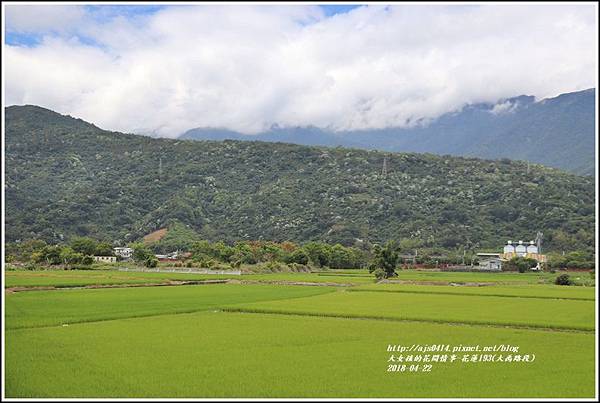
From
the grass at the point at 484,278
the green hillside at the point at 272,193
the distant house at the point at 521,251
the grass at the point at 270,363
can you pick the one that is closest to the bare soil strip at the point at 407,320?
the grass at the point at 270,363

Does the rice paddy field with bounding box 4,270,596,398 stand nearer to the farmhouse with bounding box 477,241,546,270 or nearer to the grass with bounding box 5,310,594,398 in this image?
the grass with bounding box 5,310,594,398

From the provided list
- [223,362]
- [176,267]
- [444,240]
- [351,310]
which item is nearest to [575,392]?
[223,362]

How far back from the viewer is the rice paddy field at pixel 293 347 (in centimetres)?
1439

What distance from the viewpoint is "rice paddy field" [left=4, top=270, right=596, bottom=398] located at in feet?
47.2

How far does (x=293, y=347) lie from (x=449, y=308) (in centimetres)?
1510

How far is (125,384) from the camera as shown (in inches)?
572

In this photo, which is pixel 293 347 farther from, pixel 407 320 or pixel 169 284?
pixel 169 284

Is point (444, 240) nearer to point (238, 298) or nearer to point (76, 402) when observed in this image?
point (238, 298)

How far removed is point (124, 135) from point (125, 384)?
175 metres

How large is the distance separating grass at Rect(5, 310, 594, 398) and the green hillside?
→ 77005mm

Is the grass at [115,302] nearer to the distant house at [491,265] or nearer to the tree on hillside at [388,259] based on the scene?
the tree on hillside at [388,259]

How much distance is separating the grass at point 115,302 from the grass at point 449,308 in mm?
3172

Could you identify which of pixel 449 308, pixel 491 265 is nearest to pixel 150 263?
pixel 491 265

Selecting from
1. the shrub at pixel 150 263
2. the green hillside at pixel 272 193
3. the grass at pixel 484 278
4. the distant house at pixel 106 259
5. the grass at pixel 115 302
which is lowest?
the distant house at pixel 106 259
